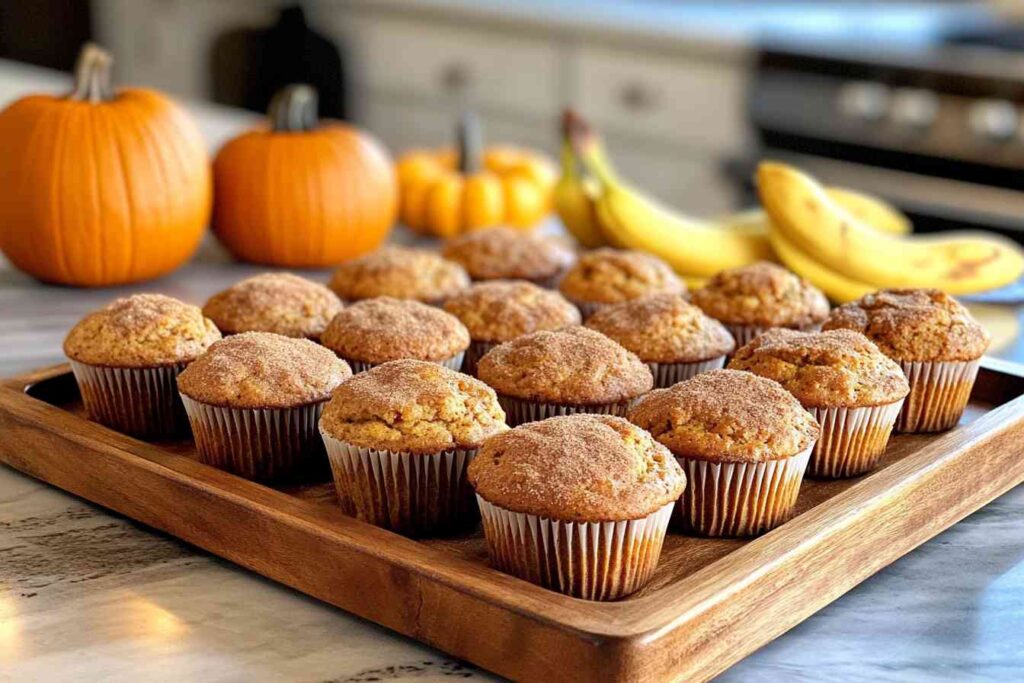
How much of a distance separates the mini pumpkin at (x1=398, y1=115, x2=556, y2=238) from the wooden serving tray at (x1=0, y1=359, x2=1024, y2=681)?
133 centimetres

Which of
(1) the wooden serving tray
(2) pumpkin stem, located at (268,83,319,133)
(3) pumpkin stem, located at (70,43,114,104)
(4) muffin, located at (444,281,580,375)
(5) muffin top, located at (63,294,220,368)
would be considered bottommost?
(1) the wooden serving tray

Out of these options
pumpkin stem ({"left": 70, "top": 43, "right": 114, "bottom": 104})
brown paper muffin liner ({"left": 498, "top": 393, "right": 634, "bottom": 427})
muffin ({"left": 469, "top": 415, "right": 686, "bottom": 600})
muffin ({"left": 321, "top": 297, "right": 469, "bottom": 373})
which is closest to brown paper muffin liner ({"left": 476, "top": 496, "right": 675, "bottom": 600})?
muffin ({"left": 469, "top": 415, "right": 686, "bottom": 600})

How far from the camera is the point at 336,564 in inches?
51.1

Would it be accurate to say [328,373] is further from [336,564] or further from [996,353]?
[996,353]

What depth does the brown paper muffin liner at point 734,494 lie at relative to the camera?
1418 mm

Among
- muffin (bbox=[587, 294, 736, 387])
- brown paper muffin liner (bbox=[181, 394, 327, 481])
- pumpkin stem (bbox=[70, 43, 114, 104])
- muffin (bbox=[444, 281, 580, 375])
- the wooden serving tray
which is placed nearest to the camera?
the wooden serving tray

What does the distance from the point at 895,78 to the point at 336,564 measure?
3176 millimetres

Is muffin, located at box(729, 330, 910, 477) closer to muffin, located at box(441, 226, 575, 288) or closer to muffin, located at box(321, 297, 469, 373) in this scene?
muffin, located at box(321, 297, 469, 373)

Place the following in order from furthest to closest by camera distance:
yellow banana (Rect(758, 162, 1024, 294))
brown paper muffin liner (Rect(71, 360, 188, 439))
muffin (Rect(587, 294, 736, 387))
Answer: yellow banana (Rect(758, 162, 1024, 294)), muffin (Rect(587, 294, 736, 387)), brown paper muffin liner (Rect(71, 360, 188, 439))

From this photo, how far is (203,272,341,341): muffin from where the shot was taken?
187 centimetres

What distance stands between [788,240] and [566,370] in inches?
35.7

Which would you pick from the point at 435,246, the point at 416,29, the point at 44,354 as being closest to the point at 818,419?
the point at 44,354

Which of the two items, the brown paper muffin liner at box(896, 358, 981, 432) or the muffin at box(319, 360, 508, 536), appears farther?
the brown paper muffin liner at box(896, 358, 981, 432)

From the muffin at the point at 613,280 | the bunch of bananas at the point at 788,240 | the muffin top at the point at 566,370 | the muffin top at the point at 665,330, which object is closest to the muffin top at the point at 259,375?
the muffin top at the point at 566,370
